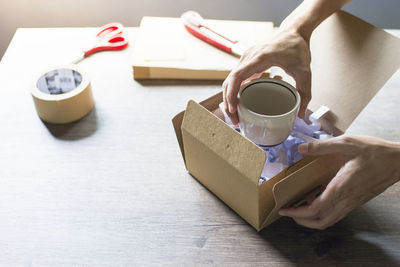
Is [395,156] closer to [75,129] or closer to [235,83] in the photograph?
[235,83]

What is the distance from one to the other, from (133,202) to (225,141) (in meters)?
0.22

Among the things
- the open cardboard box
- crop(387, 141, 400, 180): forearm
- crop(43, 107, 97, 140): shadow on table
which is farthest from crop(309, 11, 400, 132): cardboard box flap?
crop(43, 107, 97, 140): shadow on table

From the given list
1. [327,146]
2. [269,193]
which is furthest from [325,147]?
[269,193]

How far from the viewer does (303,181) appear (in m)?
0.67

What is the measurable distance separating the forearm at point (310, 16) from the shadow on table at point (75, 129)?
44 cm

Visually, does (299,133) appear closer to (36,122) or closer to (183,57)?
(183,57)

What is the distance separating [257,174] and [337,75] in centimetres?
35

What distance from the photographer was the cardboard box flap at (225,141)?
2.05ft

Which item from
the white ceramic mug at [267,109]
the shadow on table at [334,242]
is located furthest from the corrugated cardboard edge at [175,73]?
the shadow on table at [334,242]

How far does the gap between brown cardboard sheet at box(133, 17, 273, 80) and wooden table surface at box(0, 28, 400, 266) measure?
0.03 metres

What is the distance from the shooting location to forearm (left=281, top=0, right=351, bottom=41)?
2.75ft

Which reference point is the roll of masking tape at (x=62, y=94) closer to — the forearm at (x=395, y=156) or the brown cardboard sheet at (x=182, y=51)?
the brown cardboard sheet at (x=182, y=51)

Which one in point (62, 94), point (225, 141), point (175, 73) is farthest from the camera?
point (175, 73)

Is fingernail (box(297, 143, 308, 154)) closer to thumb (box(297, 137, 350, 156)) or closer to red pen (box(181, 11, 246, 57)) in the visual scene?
thumb (box(297, 137, 350, 156))
